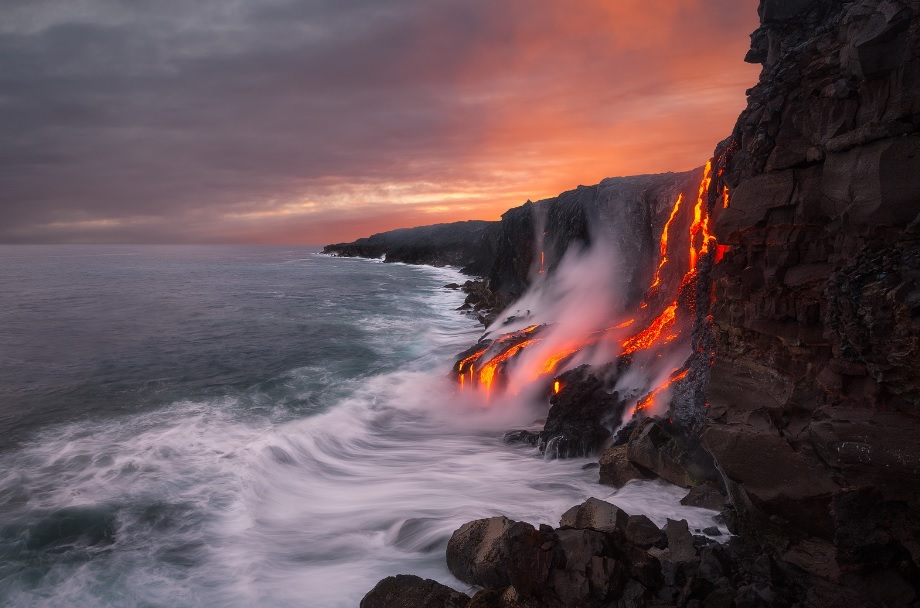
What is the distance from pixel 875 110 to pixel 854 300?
83.7 inches

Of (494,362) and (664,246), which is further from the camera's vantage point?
(494,362)

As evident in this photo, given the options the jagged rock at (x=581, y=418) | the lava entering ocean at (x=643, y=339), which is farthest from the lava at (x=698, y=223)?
the jagged rock at (x=581, y=418)

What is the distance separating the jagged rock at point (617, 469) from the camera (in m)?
9.77

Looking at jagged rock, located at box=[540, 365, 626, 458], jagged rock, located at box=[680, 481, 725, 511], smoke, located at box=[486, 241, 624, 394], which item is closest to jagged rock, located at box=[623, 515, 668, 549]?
jagged rock, located at box=[680, 481, 725, 511]

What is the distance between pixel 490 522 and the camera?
25.0 feet

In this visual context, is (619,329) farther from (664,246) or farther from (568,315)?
(568,315)

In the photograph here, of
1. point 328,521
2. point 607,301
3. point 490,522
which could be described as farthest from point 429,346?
point 490,522

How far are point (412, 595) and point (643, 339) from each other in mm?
10253

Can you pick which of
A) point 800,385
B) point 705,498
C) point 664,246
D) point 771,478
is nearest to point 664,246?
point 664,246

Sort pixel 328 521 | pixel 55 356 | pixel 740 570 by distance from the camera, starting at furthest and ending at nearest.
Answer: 1. pixel 55 356
2. pixel 328 521
3. pixel 740 570

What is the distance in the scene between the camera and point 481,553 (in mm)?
7164

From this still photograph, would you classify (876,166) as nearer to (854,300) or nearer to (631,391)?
(854,300)

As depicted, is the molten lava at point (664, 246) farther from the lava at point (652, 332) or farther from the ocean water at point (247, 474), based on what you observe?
the ocean water at point (247, 474)

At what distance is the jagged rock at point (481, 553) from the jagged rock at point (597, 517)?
Answer: 2.99 feet
